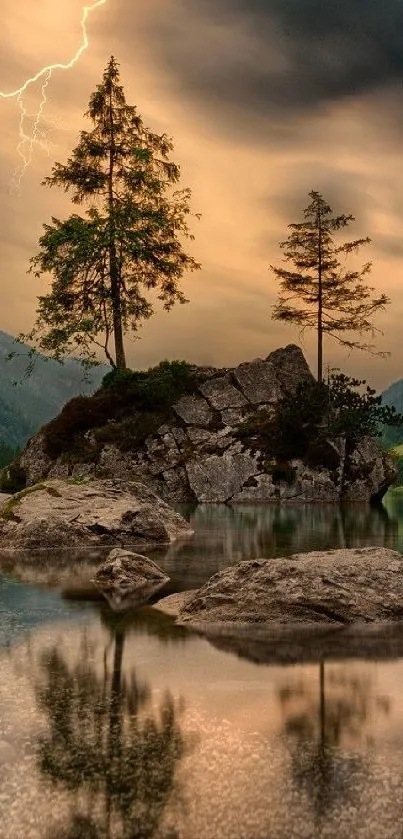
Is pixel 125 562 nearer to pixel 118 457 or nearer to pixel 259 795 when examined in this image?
pixel 259 795

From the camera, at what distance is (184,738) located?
17.7ft

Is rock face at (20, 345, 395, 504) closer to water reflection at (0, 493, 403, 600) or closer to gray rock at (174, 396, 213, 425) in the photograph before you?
gray rock at (174, 396, 213, 425)

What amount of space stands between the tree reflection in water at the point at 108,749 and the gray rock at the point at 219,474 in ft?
108

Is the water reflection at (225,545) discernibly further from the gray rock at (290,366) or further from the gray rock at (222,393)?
the gray rock at (290,366)

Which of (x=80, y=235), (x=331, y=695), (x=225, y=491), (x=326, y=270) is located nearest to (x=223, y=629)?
(x=331, y=695)

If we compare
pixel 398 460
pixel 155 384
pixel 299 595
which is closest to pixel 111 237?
pixel 155 384

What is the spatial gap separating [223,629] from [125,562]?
405 cm

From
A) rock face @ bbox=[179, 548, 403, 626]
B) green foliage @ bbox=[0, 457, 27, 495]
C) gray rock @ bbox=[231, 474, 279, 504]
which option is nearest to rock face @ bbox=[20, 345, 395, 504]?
→ gray rock @ bbox=[231, 474, 279, 504]

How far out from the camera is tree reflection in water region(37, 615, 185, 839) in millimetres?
4223

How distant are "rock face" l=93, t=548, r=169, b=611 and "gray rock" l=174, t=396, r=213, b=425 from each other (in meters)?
30.2

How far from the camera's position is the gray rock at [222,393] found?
44344 mm

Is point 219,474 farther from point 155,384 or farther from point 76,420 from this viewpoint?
point 76,420

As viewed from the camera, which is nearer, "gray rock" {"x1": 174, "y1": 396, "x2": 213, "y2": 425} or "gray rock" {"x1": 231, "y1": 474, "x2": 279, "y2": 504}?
"gray rock" {"x1": 231, "y1": 474, "x2": 279, "y2": 504}

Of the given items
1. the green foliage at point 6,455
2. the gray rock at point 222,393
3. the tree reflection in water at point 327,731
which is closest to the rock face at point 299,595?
the tree reflection in water at point 327,731
